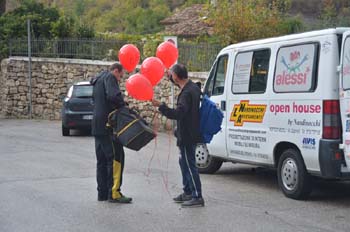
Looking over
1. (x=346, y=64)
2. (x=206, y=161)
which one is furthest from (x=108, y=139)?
(x=346, y=64)

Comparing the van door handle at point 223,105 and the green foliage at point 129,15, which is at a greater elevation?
the green foliage at point 129,15

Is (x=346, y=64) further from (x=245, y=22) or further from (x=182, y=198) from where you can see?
(x=245, y=22)

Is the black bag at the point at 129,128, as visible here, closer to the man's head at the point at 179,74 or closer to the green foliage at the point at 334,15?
the man's head at the point at 179,74

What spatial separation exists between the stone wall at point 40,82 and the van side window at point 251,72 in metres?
15.8

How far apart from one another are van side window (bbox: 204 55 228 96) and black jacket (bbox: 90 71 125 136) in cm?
266

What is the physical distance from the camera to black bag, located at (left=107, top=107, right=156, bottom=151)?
31.1 feet

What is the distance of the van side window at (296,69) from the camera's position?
9531 mm

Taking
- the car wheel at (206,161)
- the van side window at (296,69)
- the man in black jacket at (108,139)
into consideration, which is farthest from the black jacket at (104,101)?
the car wheel at (206,161)

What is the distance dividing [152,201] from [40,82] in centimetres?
2061

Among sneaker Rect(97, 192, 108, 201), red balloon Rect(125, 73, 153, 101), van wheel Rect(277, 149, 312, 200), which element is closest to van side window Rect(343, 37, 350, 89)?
van wheel Rect(277, 149, 312, 200)

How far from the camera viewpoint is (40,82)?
29.7 metres

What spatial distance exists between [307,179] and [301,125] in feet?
2.48

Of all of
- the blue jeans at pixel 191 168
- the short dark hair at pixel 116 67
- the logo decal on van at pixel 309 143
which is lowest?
the blue jeans at pixel 191 168

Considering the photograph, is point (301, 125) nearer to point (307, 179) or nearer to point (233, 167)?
point (307, 179)
